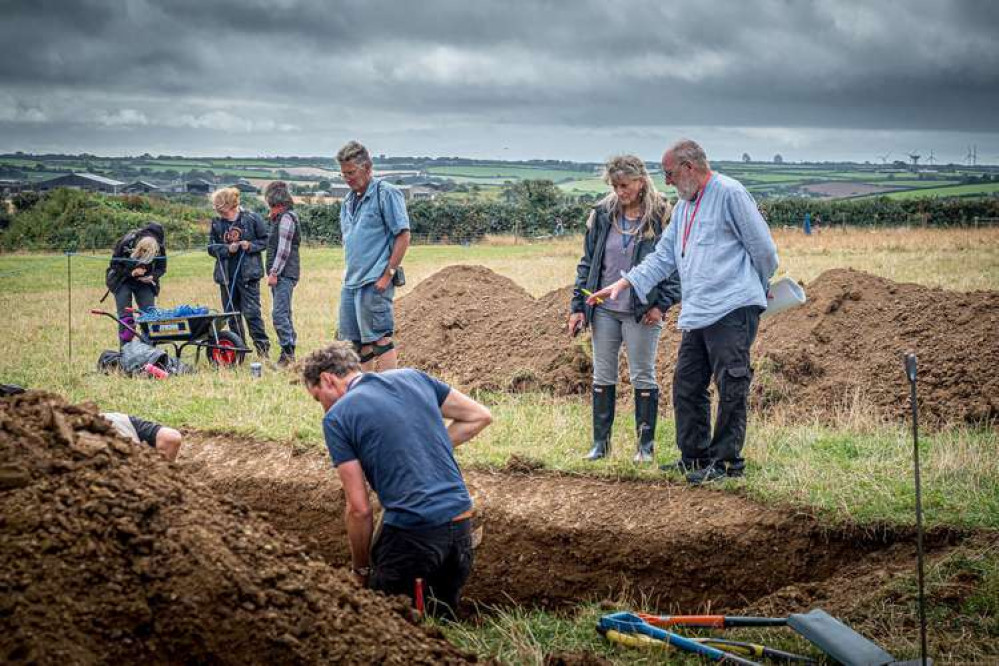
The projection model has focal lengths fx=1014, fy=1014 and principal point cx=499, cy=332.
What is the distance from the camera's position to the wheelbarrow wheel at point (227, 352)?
37.7 ft

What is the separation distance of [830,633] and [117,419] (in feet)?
13.1

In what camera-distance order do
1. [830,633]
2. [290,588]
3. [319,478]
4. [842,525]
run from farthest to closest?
[319,478], [842,525], [830,633], [290,588]

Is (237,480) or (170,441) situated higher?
(170,441)

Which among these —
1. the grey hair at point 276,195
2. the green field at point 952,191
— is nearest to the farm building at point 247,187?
the green field at point 952,191

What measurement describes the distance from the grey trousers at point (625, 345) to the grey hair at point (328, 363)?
8.54ft

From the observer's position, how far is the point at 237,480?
25.3ft

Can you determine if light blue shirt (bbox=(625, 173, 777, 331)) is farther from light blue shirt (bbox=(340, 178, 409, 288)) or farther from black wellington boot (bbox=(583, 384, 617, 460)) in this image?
light blue shirt (bbox=(340, 178, 409, 288))

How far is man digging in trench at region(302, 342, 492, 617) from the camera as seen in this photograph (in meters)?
4.92

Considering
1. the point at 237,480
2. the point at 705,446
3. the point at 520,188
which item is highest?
the point at 520,188

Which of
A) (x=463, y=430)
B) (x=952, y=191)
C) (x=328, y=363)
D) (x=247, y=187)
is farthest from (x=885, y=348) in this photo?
(x=247, y=187)

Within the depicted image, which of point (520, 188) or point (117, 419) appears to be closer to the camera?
point (117, 419)

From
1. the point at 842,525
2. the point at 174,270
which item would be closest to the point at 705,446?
the point at 842,525

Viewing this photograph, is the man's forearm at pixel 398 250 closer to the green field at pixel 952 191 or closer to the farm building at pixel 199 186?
the green field at pixel 952 191

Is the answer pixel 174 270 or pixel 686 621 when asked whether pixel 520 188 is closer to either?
pixel 174 270
